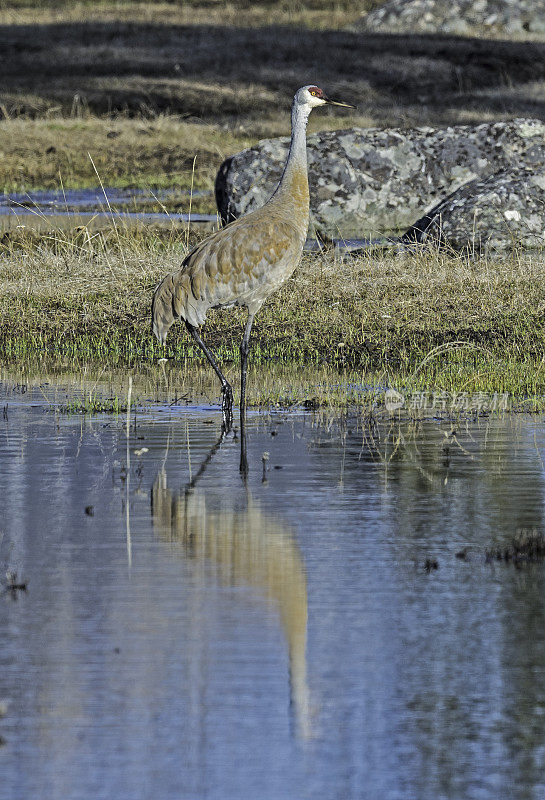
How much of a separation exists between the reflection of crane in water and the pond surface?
0.01 meters

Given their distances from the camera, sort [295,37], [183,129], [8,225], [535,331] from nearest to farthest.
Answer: [535,331] < [8,225] < [183,129] < [295,37]

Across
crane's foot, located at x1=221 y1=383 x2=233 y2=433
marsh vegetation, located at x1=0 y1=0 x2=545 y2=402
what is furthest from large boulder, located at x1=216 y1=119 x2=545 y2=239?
crane's foot, located at x1=221 y1=383 x2=233 y2=433

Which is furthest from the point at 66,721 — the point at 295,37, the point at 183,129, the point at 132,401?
the point at 295,37

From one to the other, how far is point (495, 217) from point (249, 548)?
11223mm

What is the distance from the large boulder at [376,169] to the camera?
20.0 m

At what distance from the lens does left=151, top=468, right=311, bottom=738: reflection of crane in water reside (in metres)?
5.91

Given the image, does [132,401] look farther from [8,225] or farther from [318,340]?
[8,225]

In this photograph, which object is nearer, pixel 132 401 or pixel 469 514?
pixel 469 514

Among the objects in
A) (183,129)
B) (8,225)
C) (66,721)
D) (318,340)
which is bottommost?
(66,721)

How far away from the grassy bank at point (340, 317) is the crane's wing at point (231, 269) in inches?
49.4

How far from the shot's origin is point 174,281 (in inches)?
439

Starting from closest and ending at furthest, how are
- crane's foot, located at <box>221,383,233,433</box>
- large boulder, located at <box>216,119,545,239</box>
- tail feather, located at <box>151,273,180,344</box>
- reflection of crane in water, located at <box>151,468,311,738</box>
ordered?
reflection of crane in water, located at <box>151,468,311,738</box>
crane's foot, located at <box>221,383,233,433</box>
tail feather, located at <box>151,273,180,344</box>
large boulder, located at <box>216,119,545,239</box>

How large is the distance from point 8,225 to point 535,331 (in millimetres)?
10729

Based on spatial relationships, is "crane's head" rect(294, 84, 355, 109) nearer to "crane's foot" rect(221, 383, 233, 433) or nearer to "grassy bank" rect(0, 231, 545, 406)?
"grassy bank" rect(0, 231, 545, 406)
